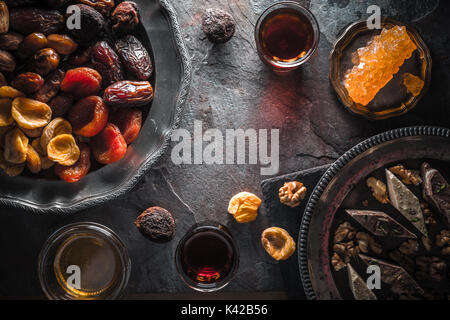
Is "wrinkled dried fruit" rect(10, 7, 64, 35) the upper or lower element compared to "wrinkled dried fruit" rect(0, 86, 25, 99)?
upper

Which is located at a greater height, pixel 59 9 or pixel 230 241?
pixel 59 9

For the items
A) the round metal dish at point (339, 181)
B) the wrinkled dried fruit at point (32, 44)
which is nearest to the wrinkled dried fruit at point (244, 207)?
the round metal dish at point (339, 181)

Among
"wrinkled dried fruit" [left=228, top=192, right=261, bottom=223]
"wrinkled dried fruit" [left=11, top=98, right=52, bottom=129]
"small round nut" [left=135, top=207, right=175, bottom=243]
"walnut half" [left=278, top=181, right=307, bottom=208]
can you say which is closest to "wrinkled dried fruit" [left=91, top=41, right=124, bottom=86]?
"wrinkled dried fruit" [left=11, top=98, right=52, bottom=129]

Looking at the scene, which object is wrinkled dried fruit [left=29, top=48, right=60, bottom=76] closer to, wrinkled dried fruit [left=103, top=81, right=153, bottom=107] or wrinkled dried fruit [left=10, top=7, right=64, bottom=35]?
wrinkled dried fruit [left=10, top=7, right=64, bottom=35]

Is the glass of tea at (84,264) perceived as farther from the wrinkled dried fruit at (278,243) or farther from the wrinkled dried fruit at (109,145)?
the wrinkled dried fruit at (278,243)

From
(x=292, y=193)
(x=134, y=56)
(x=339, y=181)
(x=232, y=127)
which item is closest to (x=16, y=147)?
(x=134, y=56)

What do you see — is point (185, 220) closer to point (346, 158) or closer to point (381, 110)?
point (346, 158)
